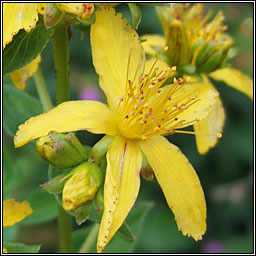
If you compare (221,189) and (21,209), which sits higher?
(21,209)

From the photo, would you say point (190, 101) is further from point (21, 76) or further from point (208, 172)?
point (208, 172)

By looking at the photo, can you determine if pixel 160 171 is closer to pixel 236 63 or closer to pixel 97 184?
pixel 97 184

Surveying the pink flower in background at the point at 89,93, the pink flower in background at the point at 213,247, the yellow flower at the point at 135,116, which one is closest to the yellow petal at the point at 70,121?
the yellow flower at the point at 135,116

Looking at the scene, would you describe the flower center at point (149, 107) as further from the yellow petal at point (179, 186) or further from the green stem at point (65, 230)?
the green stem at point (65, 230)

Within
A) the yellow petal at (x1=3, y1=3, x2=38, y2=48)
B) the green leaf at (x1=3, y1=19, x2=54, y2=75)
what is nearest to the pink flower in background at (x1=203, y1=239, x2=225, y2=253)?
the green leaf at (x1=3, y1=19, x2=54, y2=75)

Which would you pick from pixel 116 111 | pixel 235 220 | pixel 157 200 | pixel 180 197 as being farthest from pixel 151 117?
pixel 235 220

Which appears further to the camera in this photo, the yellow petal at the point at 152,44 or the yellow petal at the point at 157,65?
the yellow petal at the point at 152,44
